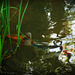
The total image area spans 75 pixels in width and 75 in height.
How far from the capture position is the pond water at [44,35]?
3.50ft

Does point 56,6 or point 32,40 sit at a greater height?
point 56,6

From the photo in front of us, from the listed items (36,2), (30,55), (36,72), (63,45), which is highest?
(36,2)

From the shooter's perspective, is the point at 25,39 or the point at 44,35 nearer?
the point at 25,39

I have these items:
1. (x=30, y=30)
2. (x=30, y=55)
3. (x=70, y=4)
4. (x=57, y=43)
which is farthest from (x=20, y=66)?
(x=70, y=4)

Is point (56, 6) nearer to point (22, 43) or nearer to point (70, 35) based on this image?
point (70, 35)

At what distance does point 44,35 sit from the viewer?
1.55m

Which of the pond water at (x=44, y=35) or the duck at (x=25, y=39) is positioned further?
the duck at (x=25, y=39)

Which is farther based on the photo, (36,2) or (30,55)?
(36,2)

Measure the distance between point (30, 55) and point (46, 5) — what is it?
150 cm

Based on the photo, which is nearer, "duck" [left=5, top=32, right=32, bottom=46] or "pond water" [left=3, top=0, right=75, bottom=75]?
"pond water" [left=3, top=0, right=75, bottom=75]

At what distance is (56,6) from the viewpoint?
2.35 metres

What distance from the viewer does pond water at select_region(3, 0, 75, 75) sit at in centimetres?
107

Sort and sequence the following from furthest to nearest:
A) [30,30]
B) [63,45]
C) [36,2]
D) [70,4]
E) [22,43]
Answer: [36,2], [70,4], [30,30], [22,43], [63,45]

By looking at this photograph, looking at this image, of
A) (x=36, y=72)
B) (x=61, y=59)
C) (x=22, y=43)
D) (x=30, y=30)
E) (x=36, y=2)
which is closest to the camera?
(x=36, y=72)
